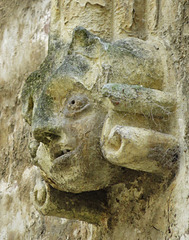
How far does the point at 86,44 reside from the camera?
1846 mm

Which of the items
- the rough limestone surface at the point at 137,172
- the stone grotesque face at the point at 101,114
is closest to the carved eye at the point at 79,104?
the stone grotesque face at the point at 101,114

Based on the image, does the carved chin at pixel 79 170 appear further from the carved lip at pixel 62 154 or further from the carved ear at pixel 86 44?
the carved ear at pixel 86 44

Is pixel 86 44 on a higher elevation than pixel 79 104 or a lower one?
higher

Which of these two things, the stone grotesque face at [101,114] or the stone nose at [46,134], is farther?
the stone nose at [46,134]

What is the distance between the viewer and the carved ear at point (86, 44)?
1818mm

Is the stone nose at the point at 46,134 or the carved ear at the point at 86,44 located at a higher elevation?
the carved ear at the point at 86,44

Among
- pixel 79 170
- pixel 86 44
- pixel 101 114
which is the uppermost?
pixel 86 44

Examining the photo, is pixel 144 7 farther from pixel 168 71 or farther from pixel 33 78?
pixel 33 78

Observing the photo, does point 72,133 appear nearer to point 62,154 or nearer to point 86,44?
point 62,154

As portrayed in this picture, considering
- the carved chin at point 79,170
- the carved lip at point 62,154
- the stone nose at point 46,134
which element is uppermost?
the stone nose at point 46,134

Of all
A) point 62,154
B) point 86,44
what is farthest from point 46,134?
point 86,44

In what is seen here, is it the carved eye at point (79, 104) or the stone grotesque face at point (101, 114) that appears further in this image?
the carved eye at point (79, 104)

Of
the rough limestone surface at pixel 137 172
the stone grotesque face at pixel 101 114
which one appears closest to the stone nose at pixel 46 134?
the stone grotesque face at pixel 101 114

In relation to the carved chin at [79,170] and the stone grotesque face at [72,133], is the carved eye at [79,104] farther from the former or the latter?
the carved chin at [79,170]
